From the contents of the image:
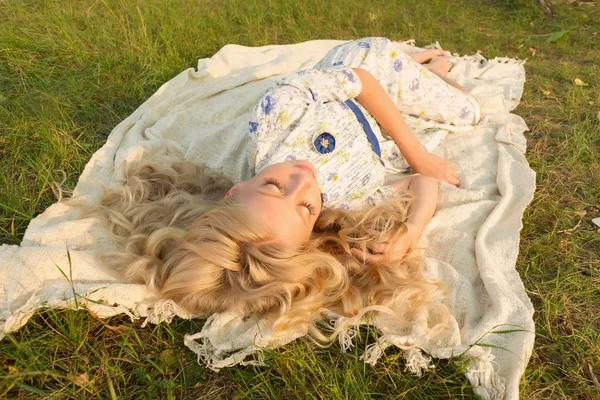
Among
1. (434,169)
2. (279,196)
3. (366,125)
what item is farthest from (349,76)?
(279,196)

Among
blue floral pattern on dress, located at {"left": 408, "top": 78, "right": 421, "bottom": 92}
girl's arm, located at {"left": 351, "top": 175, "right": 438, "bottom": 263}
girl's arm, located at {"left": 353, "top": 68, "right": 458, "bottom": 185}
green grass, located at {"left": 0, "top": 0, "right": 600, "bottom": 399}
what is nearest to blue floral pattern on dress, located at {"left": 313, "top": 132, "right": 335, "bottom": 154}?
girl's arm, located at {"left": 353, "top": 68, "right": 458, "bottom": 185}

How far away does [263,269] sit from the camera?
222 cm

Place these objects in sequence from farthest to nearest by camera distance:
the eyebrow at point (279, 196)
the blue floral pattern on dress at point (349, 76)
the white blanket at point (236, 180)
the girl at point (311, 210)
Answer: the blue floral pattern on dress at point (349, 76), the eyebrow at point (279, 196), the girl at point (311, 210), the white blanket at point (236, 180)

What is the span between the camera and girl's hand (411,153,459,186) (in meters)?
3.15

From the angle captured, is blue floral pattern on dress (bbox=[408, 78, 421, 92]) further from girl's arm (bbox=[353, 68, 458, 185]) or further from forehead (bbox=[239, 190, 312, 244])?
forehead (bbox=[239, 190, 312, 244])

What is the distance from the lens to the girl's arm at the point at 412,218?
2.58 m

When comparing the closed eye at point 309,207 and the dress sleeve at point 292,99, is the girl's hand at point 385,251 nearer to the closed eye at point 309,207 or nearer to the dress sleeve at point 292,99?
the closed eye at point 309,207

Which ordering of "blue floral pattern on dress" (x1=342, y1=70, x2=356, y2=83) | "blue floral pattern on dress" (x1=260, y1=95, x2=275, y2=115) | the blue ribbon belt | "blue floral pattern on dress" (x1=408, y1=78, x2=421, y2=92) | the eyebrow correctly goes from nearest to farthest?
1. the eyebrow
2. "blue floral pattern on dress" (x1=260, y1=95, x2=275, y2=115)
3. "blue floral pattern on dress" (x1=342, y1=70, x2=356, y2=83)
4. the blue ribbon belt
5. "blue floral pattern on dress" (x1=408, y1=78, x2=421, y2=92)

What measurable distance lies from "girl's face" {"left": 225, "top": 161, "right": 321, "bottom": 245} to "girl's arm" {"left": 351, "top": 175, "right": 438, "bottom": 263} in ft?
1.13

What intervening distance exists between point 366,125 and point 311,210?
0.85 metres

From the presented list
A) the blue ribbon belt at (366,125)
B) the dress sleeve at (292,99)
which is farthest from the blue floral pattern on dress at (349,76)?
the blue ribbon belt at (366,125)

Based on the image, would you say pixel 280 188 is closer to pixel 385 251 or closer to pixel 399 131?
pixel 385 251

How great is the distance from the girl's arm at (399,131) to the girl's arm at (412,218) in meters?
0.12

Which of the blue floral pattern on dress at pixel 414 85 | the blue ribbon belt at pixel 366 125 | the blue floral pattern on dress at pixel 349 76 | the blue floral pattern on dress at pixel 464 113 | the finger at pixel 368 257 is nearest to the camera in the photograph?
the finger at pixel 368 257
